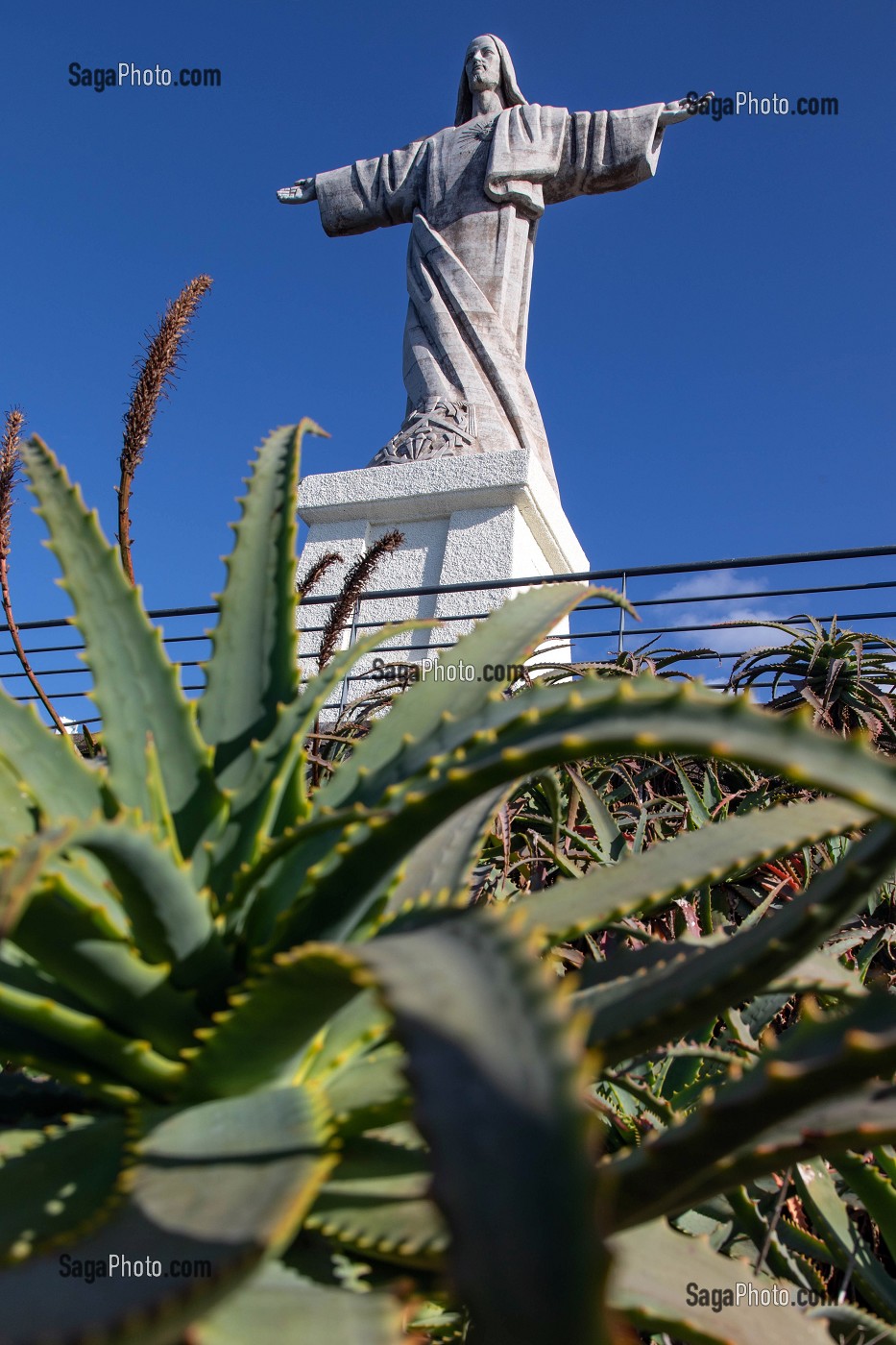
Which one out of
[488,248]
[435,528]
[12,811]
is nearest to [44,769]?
[12,811]

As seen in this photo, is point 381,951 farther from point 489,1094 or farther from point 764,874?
point 764,874

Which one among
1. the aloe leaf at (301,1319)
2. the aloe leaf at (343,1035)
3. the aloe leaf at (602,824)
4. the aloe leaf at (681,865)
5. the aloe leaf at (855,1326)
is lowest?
the aloe leaf at (855,1326)

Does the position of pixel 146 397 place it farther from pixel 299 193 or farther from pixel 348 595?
pixel 299 193

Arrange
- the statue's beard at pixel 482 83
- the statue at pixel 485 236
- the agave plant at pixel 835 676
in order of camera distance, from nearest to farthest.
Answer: the agave plant at pixel 835 676 < the statue at pixel 485 236 < the statue's beard at pixel 482 83

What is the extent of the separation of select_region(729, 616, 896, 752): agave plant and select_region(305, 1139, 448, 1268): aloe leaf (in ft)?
7.58

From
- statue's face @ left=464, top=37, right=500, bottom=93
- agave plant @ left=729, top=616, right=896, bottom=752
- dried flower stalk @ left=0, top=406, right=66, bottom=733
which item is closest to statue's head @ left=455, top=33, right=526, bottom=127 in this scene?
statue's face @ left=464, top=37, right=500, bottom=93

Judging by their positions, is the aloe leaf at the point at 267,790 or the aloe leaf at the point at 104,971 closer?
the aloe leaf at the point at 104,971

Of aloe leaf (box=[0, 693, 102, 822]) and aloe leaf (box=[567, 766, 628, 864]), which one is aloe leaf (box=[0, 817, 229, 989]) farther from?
aloe leaf (box=[567, 766, 628, 864])

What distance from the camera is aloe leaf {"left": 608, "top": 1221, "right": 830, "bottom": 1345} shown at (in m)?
0.66

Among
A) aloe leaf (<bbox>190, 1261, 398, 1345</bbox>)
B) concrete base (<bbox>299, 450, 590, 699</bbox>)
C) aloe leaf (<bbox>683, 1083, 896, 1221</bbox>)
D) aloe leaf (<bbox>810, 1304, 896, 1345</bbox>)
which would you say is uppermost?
concrete base (<bbox>299, 450, 590, 699</bbox>)

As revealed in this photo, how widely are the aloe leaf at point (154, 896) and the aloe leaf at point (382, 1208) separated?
18 centimetres

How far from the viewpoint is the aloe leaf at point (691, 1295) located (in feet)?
2.17

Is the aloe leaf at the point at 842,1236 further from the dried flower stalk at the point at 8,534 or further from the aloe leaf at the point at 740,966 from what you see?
the dried flower stalk at the point at 8,534

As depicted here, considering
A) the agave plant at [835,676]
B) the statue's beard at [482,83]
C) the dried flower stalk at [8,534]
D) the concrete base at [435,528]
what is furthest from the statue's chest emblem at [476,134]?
the dried flower stalk at [8,534]
